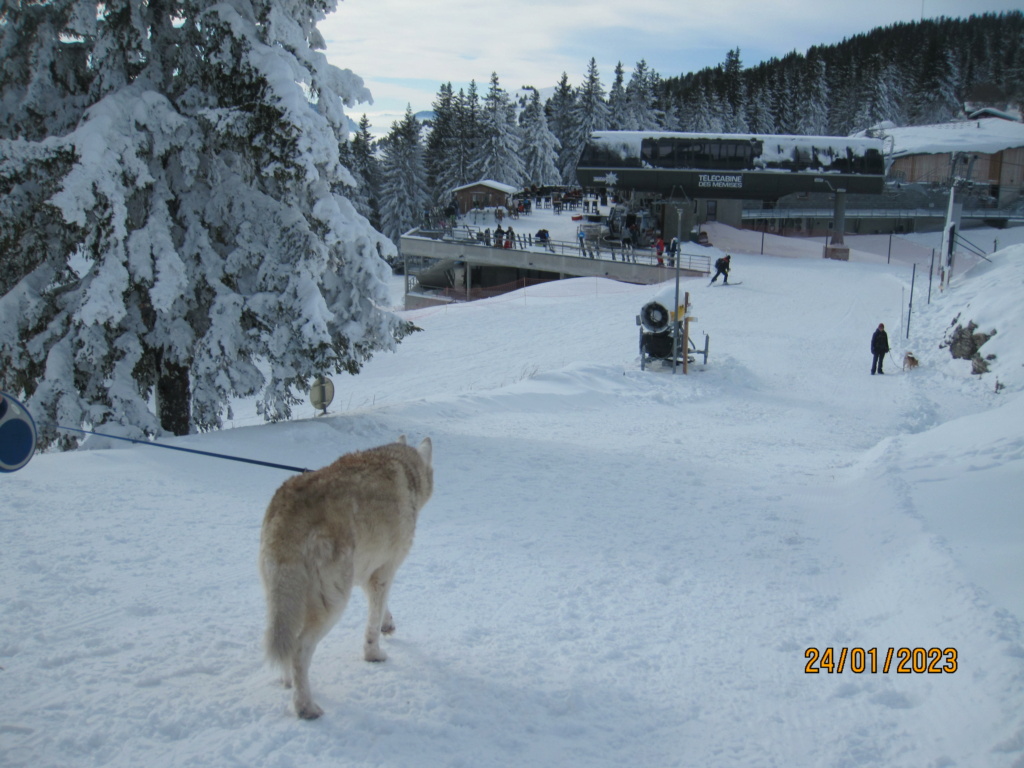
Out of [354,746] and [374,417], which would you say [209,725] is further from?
[374,417]

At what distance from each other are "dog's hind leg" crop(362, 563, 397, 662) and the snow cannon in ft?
50.3

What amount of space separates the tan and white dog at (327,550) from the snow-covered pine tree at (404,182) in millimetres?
67953

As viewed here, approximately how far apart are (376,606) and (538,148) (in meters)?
81.1

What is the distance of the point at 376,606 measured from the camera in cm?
487

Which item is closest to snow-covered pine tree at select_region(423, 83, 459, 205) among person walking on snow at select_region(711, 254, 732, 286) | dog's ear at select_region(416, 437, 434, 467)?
person walking on snow at select_region(711, 254, 732, 286)

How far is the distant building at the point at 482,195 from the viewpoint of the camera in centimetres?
6138

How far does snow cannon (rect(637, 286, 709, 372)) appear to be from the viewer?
19219 mm

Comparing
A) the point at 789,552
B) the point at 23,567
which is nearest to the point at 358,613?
the point at 23,567

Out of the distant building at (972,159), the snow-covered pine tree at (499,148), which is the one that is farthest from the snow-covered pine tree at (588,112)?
the distant building at (972,159)

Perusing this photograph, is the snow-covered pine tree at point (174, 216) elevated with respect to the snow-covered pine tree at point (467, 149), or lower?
lower

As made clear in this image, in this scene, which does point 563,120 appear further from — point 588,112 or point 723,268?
point 723,268

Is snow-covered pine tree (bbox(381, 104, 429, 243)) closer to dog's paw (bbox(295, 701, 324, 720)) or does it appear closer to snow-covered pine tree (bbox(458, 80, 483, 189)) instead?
snow-covered pine tree (bbox(458, 80, 483, 189))
